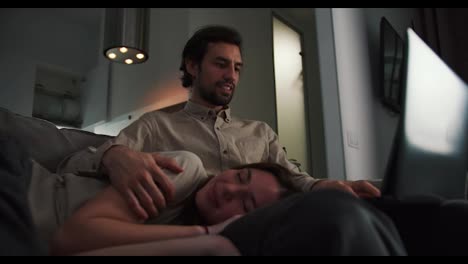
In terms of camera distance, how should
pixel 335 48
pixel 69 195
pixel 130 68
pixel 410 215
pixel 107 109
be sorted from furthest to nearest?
pixel 107 109, pixel 130 68, pixel 335 48, pixel 69 195, pixel 410 215

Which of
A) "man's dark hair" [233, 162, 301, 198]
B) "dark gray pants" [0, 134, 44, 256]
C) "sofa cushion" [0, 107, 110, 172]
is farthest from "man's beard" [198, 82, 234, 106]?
"dark gray pants" [0, 134, 44, 256]

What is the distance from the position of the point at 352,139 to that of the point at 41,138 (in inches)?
67.4

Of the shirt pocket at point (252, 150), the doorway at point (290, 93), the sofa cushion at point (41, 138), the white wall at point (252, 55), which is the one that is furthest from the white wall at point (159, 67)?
the sofa cushion at point (41, 138)

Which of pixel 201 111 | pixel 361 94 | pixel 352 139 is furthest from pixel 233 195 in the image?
pixel 361 94

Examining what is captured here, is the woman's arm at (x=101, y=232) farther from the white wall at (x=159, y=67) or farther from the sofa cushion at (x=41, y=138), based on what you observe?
the white wall at (x=159, y=67)

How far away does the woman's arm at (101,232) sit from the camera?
57cm

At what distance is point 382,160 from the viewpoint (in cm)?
252

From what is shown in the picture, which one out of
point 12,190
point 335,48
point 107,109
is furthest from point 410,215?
point 107,109

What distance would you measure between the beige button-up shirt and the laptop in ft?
1.57

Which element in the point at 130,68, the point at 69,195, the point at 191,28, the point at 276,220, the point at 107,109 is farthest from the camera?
the point at 107,109

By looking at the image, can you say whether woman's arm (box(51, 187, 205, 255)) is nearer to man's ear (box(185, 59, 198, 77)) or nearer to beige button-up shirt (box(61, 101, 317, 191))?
beige button-up shirt (box(61, 101, 317, 191))

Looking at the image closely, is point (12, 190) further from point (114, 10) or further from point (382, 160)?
point (382, 160)

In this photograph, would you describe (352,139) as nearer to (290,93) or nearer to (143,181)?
(290,93)

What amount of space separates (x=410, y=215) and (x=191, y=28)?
7.79ft
